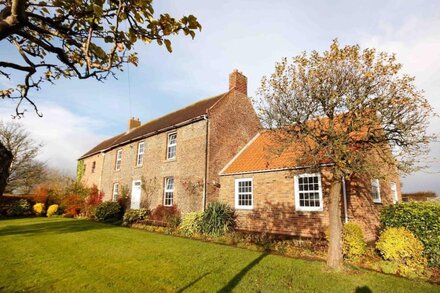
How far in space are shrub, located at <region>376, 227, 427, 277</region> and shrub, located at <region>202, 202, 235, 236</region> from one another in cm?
753

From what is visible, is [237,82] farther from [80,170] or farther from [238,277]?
[80,170]

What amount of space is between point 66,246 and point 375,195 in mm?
15544

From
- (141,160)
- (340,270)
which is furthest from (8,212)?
(340,270)

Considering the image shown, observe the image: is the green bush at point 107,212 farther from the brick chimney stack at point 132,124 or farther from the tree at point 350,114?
the tree at point 350,114

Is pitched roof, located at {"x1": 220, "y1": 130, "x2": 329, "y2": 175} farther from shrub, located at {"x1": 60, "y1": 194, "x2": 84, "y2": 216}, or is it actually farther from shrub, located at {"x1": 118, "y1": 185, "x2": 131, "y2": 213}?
shrub, located at {"x1": 60, "y1": 194, "x2": 84, "y2": 216}

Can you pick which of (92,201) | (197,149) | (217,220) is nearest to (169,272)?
(217,220)

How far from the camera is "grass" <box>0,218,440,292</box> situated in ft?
21.4

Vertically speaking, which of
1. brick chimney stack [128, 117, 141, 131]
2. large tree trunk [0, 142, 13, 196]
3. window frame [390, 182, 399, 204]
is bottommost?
large tree trunk [0, 142, 13, 196]

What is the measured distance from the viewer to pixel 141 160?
23453mm

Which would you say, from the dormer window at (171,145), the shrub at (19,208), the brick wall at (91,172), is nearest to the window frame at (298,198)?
the dormer window at (171,145)

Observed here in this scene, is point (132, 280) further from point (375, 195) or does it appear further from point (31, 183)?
point (31, 183)

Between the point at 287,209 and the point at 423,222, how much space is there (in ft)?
19.3

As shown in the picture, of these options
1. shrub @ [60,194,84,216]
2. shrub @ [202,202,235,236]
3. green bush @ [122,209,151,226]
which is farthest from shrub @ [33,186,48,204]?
shrub @ [202,202,235,236]

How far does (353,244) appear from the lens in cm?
938
